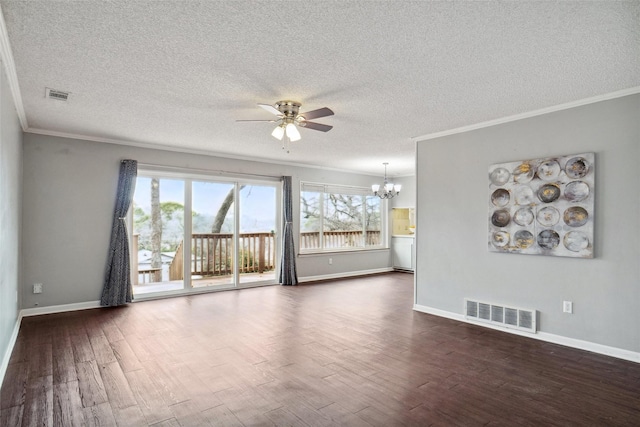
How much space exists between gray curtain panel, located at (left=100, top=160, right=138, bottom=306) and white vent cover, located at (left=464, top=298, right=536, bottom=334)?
201 inches

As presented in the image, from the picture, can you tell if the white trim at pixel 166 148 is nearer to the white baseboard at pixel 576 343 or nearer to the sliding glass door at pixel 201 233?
the sliding glass door at pixel 201 233

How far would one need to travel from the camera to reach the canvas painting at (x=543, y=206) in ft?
11.8

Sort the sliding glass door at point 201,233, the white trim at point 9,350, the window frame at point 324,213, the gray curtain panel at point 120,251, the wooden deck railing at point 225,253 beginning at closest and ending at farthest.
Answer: the white trim at point 9,350, the gray curtain panel at point 120,251, the sliding glass door at point 201,233, the wooden deck railing at point 225,253, the window frame at point 324,213

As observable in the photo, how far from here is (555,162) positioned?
381cm

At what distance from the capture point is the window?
7.99m

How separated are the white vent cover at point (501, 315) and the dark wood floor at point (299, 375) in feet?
0.54

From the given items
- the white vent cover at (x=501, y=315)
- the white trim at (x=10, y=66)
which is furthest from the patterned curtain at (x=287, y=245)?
the white trim at (x=10, y=66)

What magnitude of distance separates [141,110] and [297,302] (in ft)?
11.8

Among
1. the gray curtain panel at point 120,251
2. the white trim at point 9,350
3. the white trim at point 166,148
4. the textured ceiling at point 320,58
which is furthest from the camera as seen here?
the gray curtain panel at point 120,251

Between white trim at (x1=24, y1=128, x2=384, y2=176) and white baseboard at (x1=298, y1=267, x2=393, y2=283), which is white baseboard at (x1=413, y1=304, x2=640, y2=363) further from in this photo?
white trim at (x1=24, y1=128, x2=384, y2=176)

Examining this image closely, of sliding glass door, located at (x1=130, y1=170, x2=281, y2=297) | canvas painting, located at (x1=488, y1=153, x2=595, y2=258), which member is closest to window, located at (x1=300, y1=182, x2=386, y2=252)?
sliding glass door, located at (x1=130, y1=170, x2=281, y2=297)

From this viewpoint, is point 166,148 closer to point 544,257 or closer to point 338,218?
point 338,218

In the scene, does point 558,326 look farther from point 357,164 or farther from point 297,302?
point 357,164

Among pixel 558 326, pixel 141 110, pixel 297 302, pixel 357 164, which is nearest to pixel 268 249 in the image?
pixel 297 302
